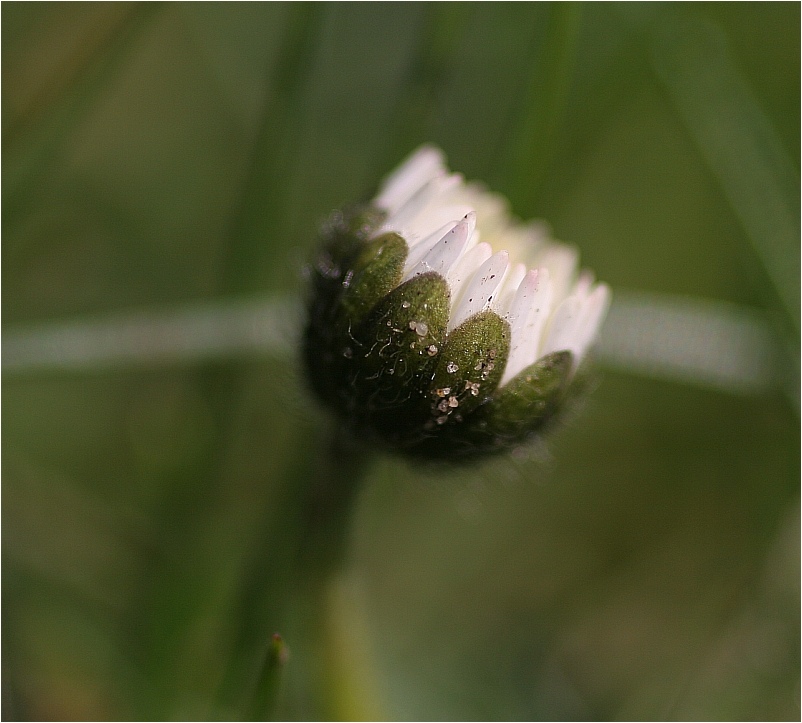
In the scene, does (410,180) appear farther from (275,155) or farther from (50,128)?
(50,128)

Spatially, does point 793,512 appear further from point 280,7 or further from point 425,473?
point 280,7

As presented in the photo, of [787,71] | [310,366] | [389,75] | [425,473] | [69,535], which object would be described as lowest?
[69,535]

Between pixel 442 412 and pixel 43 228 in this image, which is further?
pixel 43 228

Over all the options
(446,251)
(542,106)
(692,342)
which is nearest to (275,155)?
(542,106)

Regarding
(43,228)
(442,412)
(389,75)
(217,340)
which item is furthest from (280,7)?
(442,412)

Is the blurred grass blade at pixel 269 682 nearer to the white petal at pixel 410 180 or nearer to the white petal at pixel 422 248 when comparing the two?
the white petal at pixel 422 248

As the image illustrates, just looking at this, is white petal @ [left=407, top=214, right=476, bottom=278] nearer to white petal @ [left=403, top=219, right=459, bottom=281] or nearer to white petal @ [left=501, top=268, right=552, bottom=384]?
white petal @ [left=403, top=219, right=459, bottom=281]
